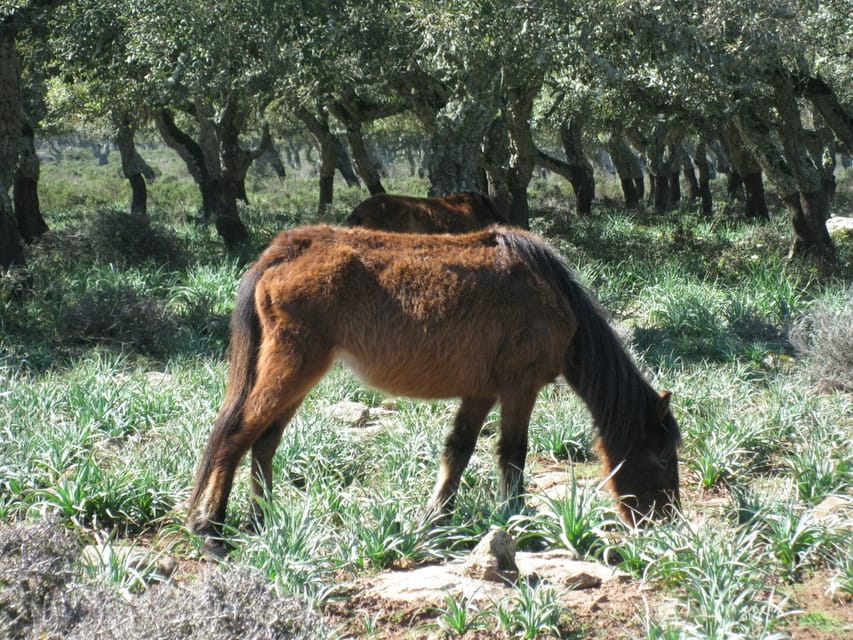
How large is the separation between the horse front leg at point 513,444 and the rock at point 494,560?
69 centimetres

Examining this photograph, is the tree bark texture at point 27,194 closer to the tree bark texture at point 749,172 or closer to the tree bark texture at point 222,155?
the tree bark texture at point 222,155

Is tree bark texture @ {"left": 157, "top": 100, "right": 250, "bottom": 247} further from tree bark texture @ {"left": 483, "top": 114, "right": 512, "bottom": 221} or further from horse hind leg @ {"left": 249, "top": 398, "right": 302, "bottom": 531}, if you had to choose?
horse hind leg @ {"left": 249, "top": 398, "right": 302, "bottom": 531}

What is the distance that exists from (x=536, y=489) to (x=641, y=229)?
13.5 meters

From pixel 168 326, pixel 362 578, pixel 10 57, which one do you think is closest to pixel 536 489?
pixel 362 578

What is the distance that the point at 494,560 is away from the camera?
4164 mm

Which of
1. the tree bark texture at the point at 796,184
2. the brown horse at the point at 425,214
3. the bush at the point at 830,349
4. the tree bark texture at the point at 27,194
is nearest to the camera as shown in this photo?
the bush at the point at 830,349

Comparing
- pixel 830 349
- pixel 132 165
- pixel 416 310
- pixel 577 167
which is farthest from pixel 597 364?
pixel 132 165

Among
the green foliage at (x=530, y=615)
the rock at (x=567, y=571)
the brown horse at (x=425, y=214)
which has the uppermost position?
the brown horse at (x=425, y=214)

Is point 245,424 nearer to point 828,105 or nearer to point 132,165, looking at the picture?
point 828,105

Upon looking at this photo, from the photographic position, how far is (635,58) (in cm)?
1045

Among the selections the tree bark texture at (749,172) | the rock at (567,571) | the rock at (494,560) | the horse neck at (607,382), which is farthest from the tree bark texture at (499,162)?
the rock at (494,560)

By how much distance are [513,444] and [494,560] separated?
971 mm

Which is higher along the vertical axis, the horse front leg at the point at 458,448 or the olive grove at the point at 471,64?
the olive grove at the point at 471,64

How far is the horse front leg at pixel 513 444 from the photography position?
499cm
